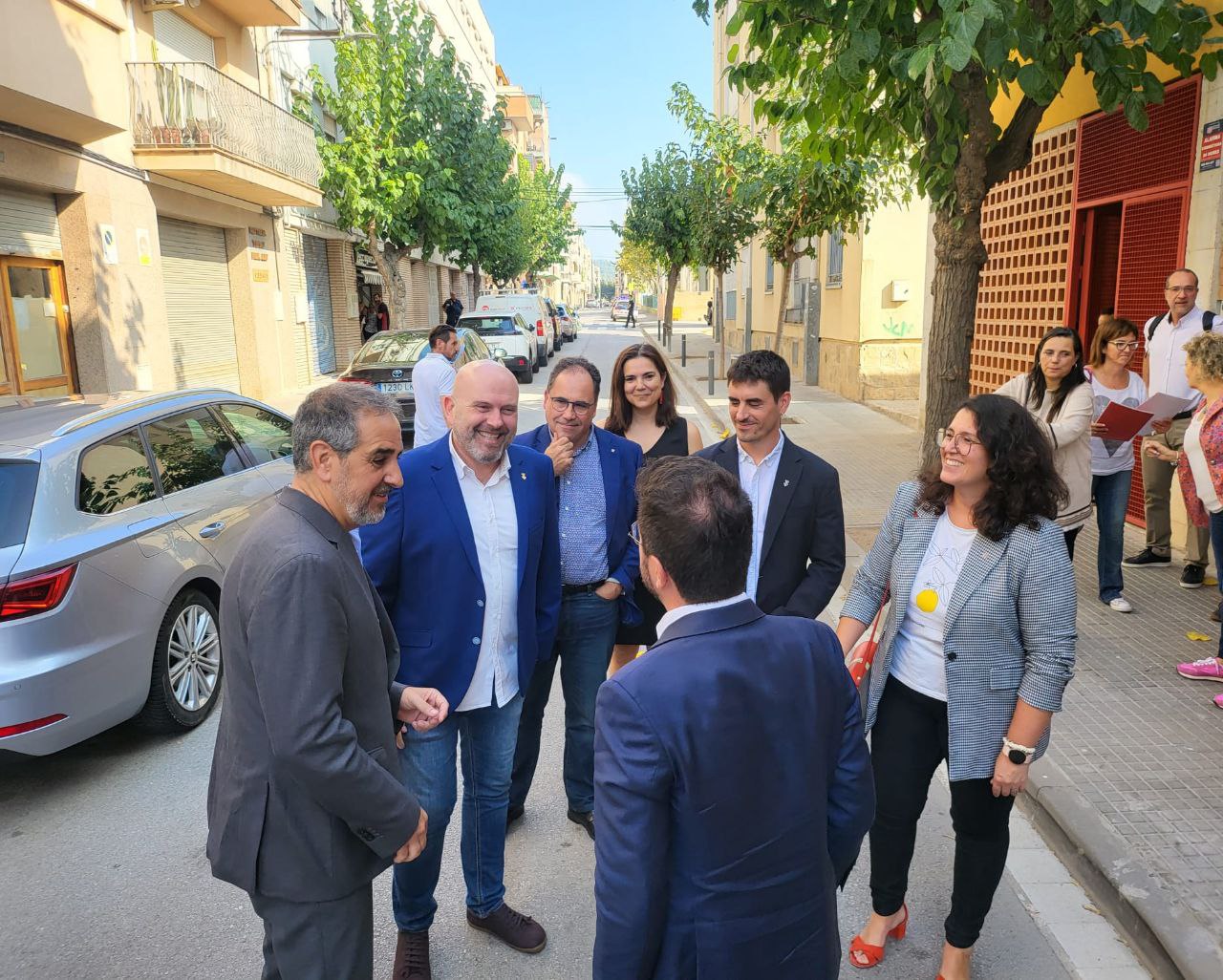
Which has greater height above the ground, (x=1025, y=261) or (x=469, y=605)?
(x=1025, y=261)

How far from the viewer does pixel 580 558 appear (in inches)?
136

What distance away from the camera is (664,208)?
29312 mm

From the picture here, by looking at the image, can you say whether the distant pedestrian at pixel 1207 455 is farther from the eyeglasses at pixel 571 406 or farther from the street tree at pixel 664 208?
the street tree at pixel 664 208

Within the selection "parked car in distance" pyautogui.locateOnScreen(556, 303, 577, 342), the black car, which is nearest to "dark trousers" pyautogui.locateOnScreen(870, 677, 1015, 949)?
the black car

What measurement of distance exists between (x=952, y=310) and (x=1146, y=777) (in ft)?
8.81

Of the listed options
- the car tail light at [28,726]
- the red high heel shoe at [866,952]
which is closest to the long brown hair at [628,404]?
the red high heel shoe at [866,952]

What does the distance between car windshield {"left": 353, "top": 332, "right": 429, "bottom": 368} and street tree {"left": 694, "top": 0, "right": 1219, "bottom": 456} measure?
7979 mm

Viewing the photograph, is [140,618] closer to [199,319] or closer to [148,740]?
[148,740]

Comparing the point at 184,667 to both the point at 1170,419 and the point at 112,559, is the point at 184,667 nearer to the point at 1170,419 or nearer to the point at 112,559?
the point at 112,559

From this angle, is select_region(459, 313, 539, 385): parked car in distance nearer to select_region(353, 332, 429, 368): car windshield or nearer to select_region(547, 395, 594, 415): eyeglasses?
select_region(353, 332, 429, 368): car windshield

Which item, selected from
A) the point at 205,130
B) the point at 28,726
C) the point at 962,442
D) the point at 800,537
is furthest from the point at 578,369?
the point at 205,130

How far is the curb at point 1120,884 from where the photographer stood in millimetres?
2893

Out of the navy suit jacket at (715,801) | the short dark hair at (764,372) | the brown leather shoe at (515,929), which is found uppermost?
the short dark hair at (764,372)

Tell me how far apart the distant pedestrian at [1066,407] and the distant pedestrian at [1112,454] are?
485 millimetres
